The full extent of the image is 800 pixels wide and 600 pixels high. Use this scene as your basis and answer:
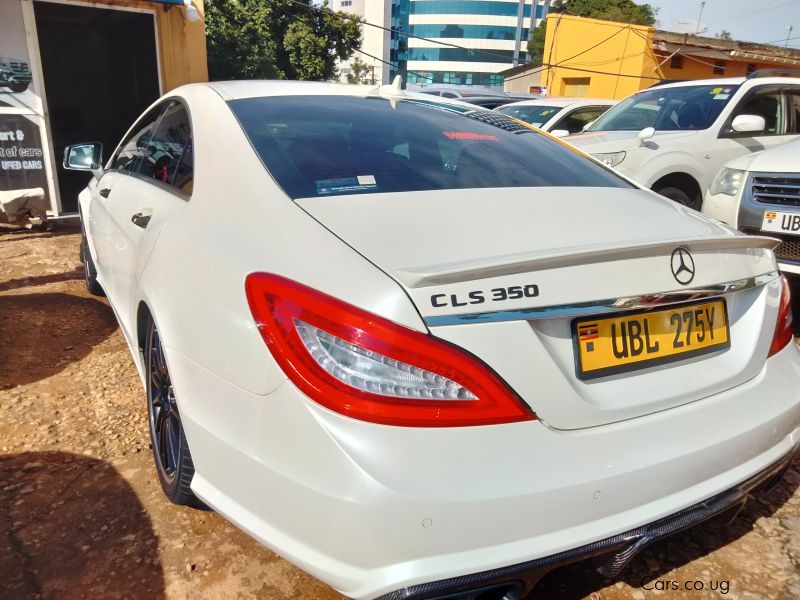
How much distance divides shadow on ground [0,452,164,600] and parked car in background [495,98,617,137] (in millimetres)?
6734

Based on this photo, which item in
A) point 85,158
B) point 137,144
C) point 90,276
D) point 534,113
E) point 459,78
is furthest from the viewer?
point 459,78

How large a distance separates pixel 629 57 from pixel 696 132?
19.6m

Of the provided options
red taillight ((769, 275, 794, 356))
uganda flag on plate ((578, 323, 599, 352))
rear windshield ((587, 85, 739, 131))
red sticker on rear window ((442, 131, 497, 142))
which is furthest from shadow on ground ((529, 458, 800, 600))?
rear windshield ((587, 85, 739, 131))

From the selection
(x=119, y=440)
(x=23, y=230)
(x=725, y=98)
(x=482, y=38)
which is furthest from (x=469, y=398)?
(x=482, y=38)

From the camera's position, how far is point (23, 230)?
7227mm

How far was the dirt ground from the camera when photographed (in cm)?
190

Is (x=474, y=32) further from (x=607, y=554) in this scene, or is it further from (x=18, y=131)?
(x=607, y=554)

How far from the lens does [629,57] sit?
2308 centimetres

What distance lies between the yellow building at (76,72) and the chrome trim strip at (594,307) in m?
7.42

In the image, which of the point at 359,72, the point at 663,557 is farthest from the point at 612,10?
the point at 663,557

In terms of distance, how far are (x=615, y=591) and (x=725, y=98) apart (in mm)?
5535

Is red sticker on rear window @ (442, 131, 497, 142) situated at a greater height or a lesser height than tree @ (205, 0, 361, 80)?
lesser

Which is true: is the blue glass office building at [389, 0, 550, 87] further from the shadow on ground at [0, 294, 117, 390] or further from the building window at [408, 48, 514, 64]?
the shadow on ground at [0, 294, 117, 390]

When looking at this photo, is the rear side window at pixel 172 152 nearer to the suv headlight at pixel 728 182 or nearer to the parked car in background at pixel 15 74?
the suv headlight at pixel 728 182
